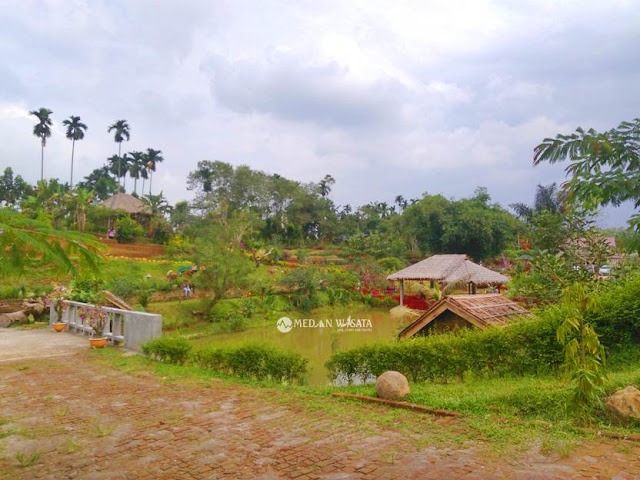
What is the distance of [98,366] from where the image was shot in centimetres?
905

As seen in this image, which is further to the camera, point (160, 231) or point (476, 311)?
point (160, 231)

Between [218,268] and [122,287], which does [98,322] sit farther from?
[122,287]

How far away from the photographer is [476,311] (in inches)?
345

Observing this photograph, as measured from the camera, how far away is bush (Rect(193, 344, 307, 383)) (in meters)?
7.87

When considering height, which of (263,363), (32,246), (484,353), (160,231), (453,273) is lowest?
(263,363)

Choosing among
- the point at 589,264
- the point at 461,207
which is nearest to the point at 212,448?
the point at 589,264

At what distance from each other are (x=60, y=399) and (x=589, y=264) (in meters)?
11.4

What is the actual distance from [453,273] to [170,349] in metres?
15.0

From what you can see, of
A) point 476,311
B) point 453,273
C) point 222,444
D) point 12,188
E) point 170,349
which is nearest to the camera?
point 222,444

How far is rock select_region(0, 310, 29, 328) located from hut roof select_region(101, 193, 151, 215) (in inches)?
894

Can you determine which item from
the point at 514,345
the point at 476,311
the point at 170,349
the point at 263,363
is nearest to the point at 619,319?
the point at 514,345

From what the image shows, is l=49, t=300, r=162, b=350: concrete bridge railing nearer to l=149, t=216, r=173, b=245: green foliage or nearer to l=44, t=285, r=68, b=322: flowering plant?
l=44, t=285, r=68, b=322: flowering plant

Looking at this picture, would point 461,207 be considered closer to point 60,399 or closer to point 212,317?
point 212,317

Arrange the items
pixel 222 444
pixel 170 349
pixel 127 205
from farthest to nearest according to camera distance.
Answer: pixel 127 205
pixel 170 349
pixel 222 444
